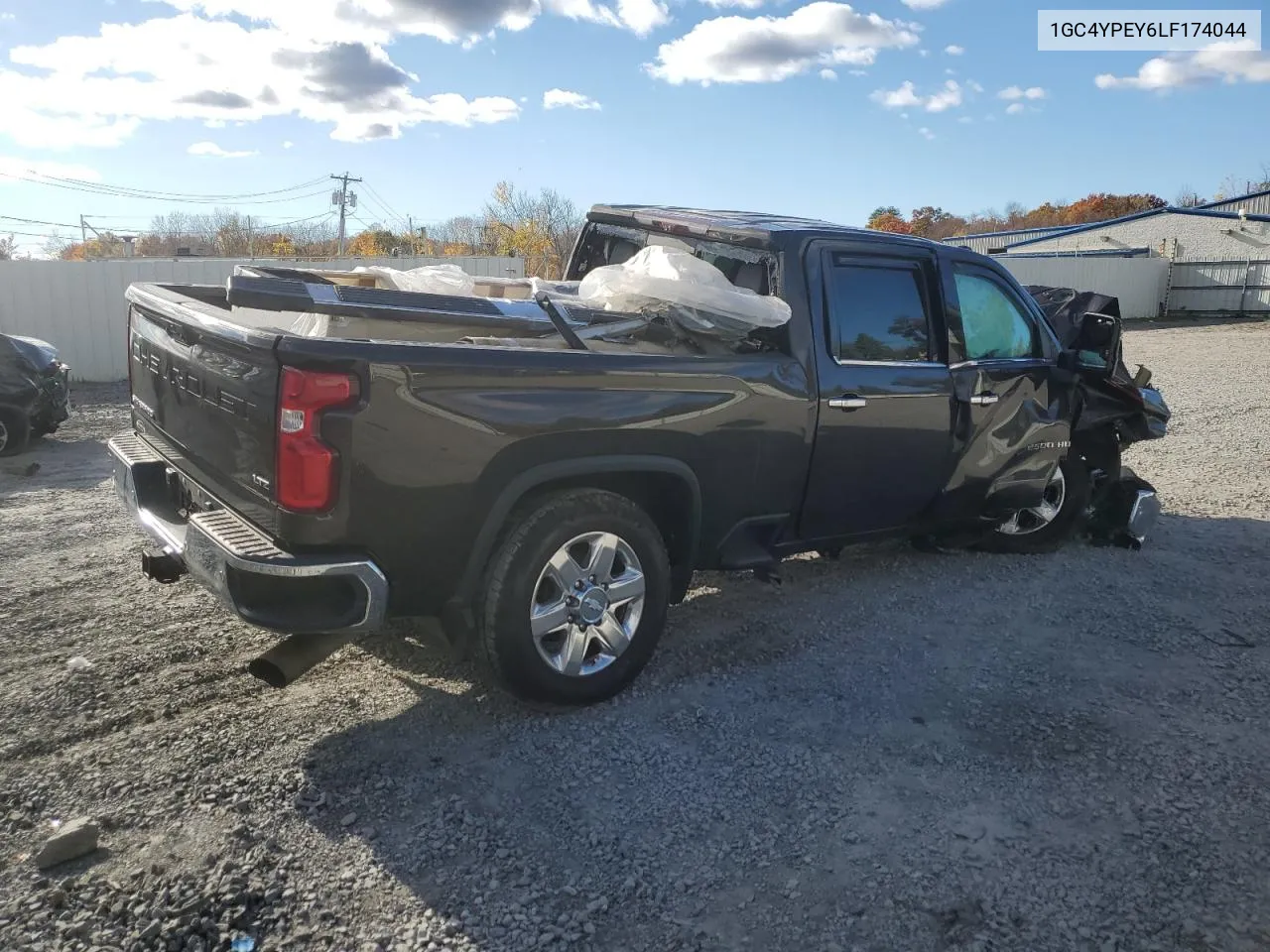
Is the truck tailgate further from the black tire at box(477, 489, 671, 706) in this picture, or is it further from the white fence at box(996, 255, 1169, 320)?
the white fence at box(996, 255, 1169, 320)

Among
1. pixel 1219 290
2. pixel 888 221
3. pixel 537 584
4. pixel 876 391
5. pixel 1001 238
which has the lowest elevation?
pixel 537 584

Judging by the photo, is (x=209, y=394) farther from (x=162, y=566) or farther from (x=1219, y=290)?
(x=1219, y=290)

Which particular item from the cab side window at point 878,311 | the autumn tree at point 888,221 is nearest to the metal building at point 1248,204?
the autumn tree at point 888,221

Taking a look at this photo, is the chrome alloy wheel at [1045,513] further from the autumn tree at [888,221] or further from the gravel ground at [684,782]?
the autumn tree at [888,221]

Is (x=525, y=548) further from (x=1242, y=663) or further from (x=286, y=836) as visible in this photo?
(x=1242, y=663)

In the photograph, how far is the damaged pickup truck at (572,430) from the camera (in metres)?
3.25

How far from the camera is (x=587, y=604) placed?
12.7ft

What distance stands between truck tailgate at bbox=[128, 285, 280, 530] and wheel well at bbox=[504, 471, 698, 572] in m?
1.14

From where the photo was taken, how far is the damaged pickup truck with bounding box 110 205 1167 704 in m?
3.25

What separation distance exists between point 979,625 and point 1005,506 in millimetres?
924

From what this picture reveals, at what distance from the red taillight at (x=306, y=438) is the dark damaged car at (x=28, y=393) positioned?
25.5 ft

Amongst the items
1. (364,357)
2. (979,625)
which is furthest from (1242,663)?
Answer: (364,357)

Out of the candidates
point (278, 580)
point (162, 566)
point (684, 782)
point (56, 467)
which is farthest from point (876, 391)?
point (56, 467)

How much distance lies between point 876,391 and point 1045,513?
2.36 m
